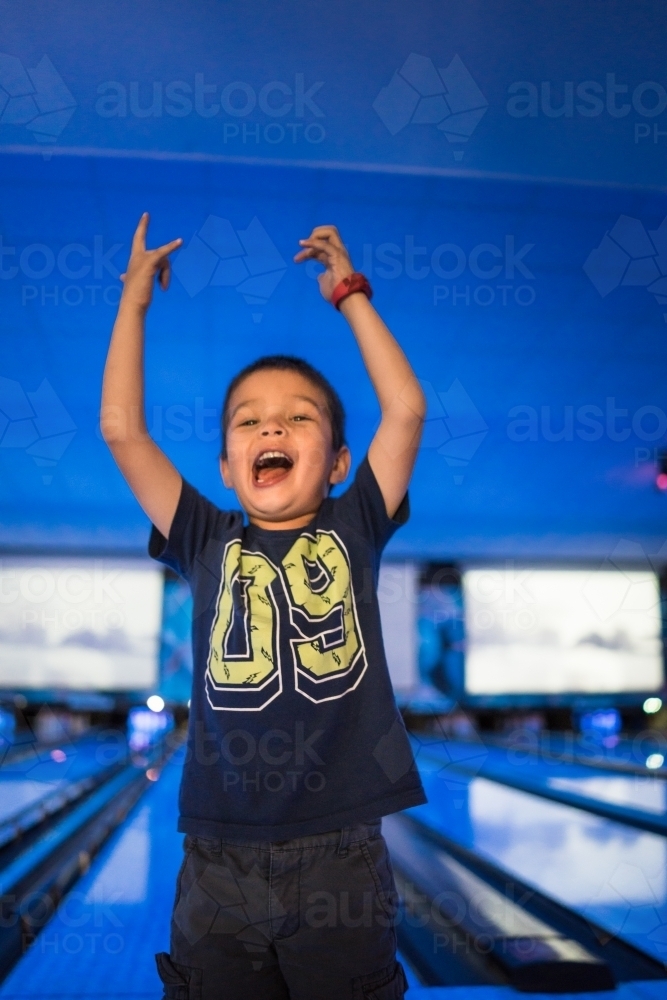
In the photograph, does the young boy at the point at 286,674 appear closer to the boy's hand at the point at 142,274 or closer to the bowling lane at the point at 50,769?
the boy's hand at the point at 142,274

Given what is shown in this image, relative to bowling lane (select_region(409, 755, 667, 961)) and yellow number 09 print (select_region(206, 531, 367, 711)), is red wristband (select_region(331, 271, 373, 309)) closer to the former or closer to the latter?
yellow number 09 print (select_region(206, 531, 367, 711))

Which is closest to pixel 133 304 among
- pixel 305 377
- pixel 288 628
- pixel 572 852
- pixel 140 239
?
pixel 140 239

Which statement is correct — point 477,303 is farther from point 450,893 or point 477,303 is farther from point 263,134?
point 450,893

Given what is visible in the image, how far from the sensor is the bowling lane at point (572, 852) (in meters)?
2.76

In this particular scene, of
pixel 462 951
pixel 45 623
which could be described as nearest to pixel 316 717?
pixel 462 951

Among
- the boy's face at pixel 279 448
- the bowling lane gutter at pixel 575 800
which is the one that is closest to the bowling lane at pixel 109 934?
the boy's face at pixel 279 448

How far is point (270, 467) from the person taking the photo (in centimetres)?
136

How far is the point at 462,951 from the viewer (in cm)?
248

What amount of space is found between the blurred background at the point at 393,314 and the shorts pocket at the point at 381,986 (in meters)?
1.08

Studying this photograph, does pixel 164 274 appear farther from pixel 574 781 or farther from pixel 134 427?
pixel 574 781

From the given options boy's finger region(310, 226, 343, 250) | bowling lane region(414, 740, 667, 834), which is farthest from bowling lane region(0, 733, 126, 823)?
boy's finger region(310, 226, 343, 250)

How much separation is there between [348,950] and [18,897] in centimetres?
242

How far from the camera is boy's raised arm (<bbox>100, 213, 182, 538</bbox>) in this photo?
1.37 m


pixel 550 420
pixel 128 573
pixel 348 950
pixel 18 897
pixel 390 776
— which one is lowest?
pixel 18 897
